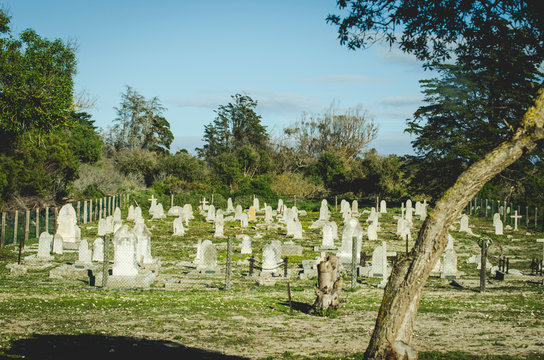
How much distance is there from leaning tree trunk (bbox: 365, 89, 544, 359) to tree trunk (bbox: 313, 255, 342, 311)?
5.89 meters

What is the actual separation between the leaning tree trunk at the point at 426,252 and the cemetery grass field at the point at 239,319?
2.38 metres

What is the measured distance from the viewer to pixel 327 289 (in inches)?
452

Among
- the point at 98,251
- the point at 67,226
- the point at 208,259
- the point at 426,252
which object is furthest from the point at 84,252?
the point at 426,252

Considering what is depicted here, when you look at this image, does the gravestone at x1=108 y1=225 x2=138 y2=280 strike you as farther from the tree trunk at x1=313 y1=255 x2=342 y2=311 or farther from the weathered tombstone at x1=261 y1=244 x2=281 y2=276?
the tree trunk at x1=313 y1=255 x2=342 y2=311

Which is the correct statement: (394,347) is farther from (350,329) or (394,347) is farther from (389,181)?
(389,181)

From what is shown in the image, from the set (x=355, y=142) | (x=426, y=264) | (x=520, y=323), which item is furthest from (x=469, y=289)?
(x=355, y=142)

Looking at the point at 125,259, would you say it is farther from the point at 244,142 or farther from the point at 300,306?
the point at 244,142

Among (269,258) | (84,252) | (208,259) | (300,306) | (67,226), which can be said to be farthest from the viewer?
(67,226)

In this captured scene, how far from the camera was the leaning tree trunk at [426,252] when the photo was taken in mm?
5410

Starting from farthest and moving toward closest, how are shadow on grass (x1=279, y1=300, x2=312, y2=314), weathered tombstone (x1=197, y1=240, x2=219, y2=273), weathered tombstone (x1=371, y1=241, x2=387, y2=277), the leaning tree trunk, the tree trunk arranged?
weathered tombstone (x1=197, y1=240, x2=219, y2=273) → weathered tombstone (x1=371, y1=241, x2=387, y2=277) → shadow on grass (x1=279, y1=300, x2=312, y2=314) → the tree trunk → the leaning tree trunk

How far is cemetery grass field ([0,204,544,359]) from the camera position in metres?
7.92

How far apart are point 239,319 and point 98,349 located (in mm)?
3283

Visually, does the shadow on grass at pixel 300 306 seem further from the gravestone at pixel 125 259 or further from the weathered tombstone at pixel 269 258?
the weathered tombstone at pixel 269 258

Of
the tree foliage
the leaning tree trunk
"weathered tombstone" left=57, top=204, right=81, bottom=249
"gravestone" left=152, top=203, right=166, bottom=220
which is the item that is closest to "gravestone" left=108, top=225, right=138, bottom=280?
"weathered tombstone" left=57, top=204, right=81, bottom=249
